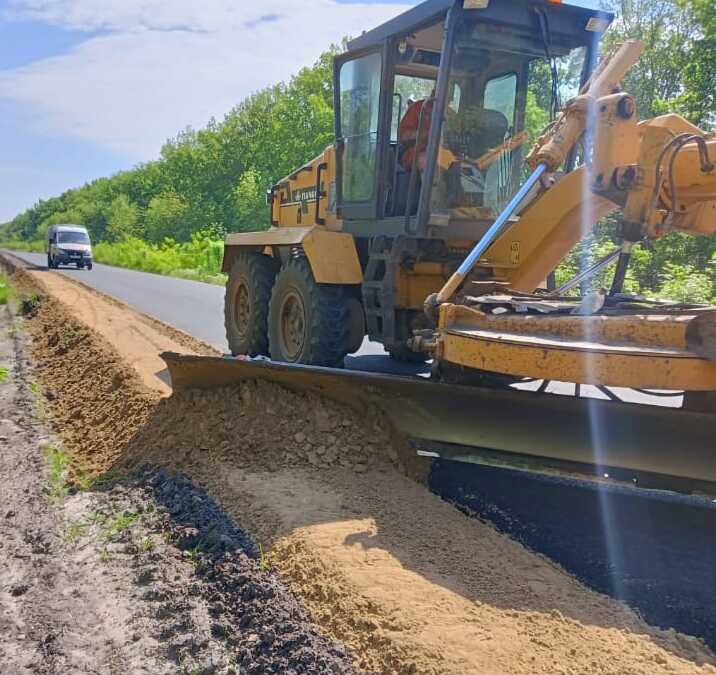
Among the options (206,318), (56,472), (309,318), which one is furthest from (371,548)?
(206,318)

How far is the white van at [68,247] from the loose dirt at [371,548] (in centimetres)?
2754

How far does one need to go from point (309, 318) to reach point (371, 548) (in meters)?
3.41

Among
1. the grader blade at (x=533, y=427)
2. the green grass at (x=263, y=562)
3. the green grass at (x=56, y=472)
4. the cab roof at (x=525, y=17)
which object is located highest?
the cab roof at (x=525, y=17)

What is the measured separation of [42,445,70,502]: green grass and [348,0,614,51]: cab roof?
4294 millimetres

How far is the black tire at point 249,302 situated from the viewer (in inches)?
320

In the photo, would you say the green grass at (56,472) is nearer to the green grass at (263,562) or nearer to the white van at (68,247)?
the green grass at (263,562)

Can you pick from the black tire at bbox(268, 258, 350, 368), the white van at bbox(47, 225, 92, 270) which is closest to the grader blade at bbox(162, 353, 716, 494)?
the black tire at bbox(268, 258, 350, 368)

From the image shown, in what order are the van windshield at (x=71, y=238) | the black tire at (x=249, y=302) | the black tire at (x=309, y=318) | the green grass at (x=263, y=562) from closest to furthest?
the green grass at (x=263, y=562) < the black tire at (x=309, y=318) < the black tire at (x=249, y=302) < the van windshield at (x=71, y=238)

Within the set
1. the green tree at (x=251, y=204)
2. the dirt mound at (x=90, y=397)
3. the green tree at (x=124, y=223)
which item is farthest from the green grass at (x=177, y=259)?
the dirt mound at (x=90, y=397)

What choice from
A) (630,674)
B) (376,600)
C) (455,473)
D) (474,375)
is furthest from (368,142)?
(630,674)

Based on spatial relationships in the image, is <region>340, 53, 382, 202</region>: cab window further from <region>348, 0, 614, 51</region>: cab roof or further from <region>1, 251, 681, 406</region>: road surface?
<region>1, 251, 681, 406</region>: road surface

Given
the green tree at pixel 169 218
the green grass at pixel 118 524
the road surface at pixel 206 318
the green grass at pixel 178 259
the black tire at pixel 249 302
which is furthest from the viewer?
the green tree at pixel 169 218

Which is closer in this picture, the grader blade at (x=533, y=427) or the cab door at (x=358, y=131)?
the grader blade at (x=533, y=427)

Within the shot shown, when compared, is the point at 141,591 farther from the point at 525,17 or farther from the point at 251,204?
the point at 251,204
